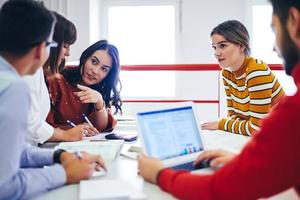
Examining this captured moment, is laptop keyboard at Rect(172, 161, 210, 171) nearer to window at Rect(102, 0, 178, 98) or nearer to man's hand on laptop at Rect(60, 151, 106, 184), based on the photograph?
man's hand on laptop at Rect(60, 151, 106, 184)

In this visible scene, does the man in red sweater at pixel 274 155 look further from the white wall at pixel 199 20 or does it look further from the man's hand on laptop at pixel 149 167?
the white wall at pixel 199 20

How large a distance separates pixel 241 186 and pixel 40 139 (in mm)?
1013

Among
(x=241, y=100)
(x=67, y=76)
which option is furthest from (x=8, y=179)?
(x=241, y=100)

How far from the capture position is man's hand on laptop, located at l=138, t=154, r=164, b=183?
1.07 m

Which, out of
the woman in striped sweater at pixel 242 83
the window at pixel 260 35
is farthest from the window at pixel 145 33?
the woman in striped sweater at pixel 242 83

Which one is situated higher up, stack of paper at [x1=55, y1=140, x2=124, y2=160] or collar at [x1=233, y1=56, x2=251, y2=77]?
collar at [x1=233, y1=56, x2=251, y2=77]

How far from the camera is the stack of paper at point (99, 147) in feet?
4.57

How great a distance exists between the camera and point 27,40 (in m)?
0.94

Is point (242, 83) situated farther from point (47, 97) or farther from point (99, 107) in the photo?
point (47, 97)

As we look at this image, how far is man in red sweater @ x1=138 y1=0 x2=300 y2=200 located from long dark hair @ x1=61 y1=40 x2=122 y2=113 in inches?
50.9

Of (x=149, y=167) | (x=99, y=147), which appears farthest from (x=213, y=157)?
(x=99, y=147)

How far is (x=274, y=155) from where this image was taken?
2.49 feet

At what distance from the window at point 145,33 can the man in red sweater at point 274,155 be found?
371 cm

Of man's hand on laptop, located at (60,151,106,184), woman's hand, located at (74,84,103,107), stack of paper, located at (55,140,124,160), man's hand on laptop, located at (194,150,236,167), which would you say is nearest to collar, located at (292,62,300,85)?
man's hand on laptop, located at (194,150,236,167)
